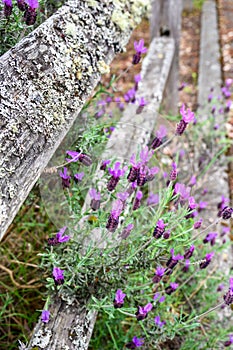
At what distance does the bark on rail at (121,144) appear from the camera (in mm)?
1338

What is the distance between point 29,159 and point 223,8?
6327 millimetres

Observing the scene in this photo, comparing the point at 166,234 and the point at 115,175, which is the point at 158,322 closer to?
the point at 166,234

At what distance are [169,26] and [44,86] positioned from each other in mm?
2340

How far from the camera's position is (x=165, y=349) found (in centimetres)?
191

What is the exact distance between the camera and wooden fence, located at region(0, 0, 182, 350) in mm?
1027

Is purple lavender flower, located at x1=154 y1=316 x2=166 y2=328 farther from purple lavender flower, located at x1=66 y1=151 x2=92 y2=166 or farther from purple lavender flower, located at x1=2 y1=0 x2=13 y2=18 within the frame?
purple lavender flower, located at x1=2 y1=0 x2=13 y2=18

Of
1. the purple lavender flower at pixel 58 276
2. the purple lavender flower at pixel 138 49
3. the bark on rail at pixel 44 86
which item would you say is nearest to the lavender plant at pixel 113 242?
the purple lavender flower at pixel 58 276

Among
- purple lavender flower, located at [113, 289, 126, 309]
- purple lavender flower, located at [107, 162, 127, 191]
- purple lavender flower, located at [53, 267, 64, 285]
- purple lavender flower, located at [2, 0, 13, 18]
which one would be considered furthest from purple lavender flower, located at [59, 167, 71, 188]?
purple lavender flower, located at [2, 0, 13, 18]

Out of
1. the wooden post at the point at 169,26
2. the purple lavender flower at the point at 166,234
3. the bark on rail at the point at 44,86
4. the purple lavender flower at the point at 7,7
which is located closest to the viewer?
the bark on rail at the point at 44,86

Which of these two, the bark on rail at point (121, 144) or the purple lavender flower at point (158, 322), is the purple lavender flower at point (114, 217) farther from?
the purple lavender flower at point (158, 322)

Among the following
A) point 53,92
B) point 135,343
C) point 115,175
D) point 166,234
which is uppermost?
point 53,92

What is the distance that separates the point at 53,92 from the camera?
1.20 meters

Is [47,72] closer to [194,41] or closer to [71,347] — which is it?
[71,347]

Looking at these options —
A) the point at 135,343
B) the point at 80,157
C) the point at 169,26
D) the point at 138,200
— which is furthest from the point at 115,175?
the point at 169,26
